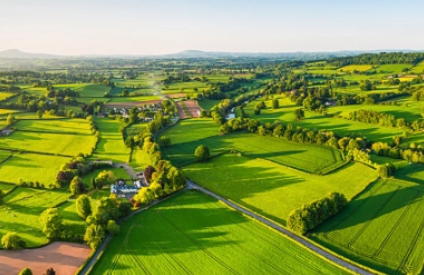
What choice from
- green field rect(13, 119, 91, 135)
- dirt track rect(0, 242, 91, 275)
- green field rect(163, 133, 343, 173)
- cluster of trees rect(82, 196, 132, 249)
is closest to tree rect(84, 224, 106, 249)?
cluster of trees rect(82, 196, 132, 249)

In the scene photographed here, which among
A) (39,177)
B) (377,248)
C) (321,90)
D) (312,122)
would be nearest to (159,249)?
(377,248)

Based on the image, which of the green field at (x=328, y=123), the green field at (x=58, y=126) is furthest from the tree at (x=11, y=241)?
the green field at (x=328, y=123)

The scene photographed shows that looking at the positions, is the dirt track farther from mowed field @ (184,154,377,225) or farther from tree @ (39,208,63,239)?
mowed field @ (184,154,377,225)

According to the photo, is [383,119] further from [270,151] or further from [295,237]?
[295,237]

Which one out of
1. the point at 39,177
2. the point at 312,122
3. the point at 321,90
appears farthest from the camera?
the point at 321,90

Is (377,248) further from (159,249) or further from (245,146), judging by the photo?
(245,146)

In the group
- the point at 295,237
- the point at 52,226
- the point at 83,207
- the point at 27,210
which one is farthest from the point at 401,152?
the point at 27,210

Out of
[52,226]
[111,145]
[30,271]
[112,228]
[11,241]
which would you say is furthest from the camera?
[111,145]
